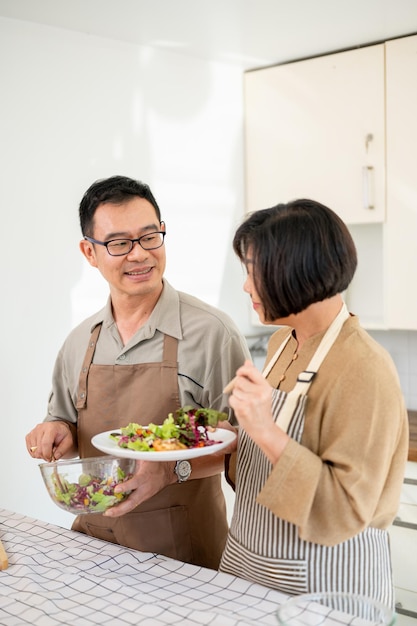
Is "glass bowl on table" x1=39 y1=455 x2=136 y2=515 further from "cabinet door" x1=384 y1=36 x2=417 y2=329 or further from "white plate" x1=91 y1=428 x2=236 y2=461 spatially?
"cabinet door" x1=384 y1=36 x2=417 y2=329

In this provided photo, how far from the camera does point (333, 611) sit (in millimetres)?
1136

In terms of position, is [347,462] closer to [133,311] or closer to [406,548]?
[133,311]

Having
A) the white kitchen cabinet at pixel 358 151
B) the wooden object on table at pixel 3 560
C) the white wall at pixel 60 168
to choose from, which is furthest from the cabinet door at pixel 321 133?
the wooden object on table at pixel 3 560

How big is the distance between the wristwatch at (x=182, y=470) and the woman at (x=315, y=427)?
0.20m

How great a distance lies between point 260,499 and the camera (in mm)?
1225

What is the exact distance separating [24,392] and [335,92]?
173 centimetres

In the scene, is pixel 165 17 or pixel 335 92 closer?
pixel 165 17

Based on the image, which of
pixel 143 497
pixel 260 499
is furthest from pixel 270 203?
pixel 260 499

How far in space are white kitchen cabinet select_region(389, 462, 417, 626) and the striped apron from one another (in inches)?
56.1

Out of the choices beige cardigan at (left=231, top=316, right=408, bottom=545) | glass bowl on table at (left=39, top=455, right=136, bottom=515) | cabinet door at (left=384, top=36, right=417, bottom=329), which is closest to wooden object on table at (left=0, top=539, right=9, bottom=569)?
glass bowl on table at (left=39, top=455, right=136, bottom=515)

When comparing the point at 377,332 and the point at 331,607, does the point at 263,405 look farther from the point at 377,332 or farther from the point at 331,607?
the point at 377,332

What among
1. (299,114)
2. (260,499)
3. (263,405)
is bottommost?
(260,499)

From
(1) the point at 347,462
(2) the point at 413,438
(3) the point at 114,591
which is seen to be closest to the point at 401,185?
(2) the point at 413,438

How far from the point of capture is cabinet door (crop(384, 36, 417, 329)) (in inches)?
112
